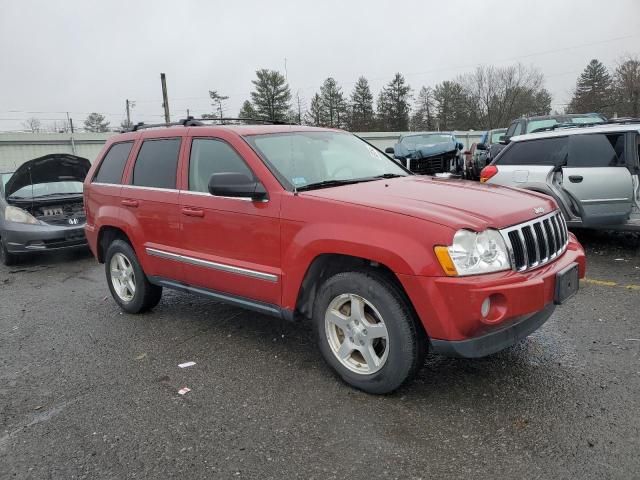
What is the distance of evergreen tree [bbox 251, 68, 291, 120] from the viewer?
54.9 m

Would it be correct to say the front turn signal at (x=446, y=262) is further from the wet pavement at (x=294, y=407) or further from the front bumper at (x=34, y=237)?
the front bumper at (x=34, y=237)

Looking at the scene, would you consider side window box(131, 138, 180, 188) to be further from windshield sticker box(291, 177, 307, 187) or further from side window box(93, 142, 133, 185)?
windshield sticker box(291, 177, 307, 187)

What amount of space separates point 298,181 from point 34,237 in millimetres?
5965

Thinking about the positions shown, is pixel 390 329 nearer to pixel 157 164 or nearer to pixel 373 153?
pixel 373 153

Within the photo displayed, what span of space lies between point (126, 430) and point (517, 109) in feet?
228

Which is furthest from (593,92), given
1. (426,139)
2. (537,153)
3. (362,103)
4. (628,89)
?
(537,153)

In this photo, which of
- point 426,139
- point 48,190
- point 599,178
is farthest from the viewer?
point 426,139

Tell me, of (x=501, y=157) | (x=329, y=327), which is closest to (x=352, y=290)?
(x=329, y=327)

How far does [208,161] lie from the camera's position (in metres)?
4.24

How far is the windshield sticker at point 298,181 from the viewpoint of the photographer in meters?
→ 3.73

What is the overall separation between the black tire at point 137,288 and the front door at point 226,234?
0.87 meters

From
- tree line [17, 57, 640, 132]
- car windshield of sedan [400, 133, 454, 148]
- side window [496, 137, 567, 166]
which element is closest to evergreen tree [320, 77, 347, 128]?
tree line [17, 57, 640, 132]

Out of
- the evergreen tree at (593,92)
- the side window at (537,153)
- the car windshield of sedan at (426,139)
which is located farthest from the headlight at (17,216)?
the evergreen tree at (593,92)

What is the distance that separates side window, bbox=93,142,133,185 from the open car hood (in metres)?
4.02
